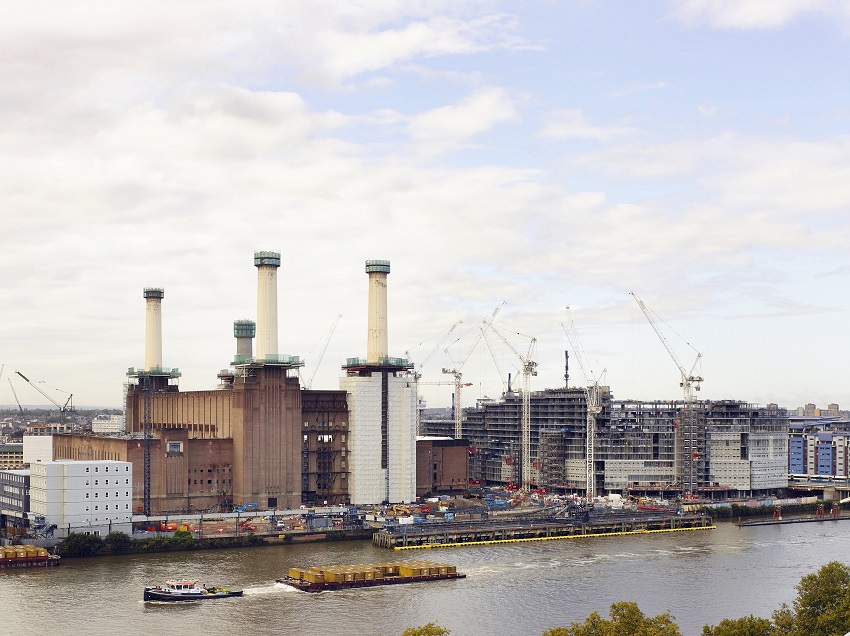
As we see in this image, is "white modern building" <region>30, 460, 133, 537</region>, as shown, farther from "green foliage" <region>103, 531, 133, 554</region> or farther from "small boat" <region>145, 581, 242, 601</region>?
"small boat" <region>145, 581, 242, 601</region>

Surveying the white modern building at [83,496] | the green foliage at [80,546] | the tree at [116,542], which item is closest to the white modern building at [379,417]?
the white modern building at [83,496]

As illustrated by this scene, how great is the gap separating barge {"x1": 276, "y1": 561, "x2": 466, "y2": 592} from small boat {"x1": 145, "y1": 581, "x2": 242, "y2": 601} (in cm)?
324

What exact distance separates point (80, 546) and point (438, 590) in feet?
66.6

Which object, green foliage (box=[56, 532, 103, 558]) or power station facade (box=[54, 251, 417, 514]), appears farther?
power station facade (box=[54, 251, 417, 514])

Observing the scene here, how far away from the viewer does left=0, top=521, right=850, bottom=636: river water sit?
148ft

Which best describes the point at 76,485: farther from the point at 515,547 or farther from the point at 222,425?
the point at 515,547

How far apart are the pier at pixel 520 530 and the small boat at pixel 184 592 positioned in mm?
18372

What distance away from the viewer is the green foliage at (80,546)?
6153 centimetres

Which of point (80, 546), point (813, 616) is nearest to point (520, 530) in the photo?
point (80, 546)

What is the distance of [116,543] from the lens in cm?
6353

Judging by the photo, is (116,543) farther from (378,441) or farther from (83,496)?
(378,441)

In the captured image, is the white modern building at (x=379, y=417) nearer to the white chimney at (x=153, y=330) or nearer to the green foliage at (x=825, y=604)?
the white chimney at (x=153, y=330)

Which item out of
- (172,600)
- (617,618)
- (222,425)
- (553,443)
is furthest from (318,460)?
(617,618)

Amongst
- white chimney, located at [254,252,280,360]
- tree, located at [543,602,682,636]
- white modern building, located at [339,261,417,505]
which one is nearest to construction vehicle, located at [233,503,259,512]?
white modern building, located at [339,261,417,505]
